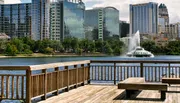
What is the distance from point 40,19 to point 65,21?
15083 millimetres

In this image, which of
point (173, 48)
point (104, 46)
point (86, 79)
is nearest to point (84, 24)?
point (104, 46)

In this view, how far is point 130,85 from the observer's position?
Answer: 7.82 meters

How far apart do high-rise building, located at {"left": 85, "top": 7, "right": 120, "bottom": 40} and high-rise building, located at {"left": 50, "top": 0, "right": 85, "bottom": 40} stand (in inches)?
209

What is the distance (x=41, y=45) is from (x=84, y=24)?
249 ft

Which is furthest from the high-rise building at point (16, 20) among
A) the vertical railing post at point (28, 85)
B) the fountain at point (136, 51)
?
the vertical railing post at point (28, 85)

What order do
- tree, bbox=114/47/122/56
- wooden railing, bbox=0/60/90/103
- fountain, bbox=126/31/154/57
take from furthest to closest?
1. tree, bbox=114/47/122/56
2. fountain, bbox=126/31/154/57
3. wooden railing, bbox=0/60/90/103

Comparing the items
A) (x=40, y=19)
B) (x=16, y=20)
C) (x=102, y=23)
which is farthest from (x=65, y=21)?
(x=16, y=20)

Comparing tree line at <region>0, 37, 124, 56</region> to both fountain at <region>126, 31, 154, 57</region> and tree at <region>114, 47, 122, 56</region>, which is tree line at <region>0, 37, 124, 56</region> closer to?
tree at <region>114, 47, 122, 56</region>

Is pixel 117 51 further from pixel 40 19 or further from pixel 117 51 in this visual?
pixel 40 19

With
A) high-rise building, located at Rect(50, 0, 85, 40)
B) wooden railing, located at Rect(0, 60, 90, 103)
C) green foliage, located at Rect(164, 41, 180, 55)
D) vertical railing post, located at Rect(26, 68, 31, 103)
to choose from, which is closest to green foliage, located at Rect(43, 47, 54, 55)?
green foliage, located at Rect(164, 41, 180, 55)

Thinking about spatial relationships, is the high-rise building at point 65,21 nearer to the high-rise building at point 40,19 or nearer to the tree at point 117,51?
the high-rise building at point 40,19

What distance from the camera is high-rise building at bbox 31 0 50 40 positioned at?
17480 cm

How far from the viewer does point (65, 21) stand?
181875 mm

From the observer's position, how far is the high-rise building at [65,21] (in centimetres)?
17500
